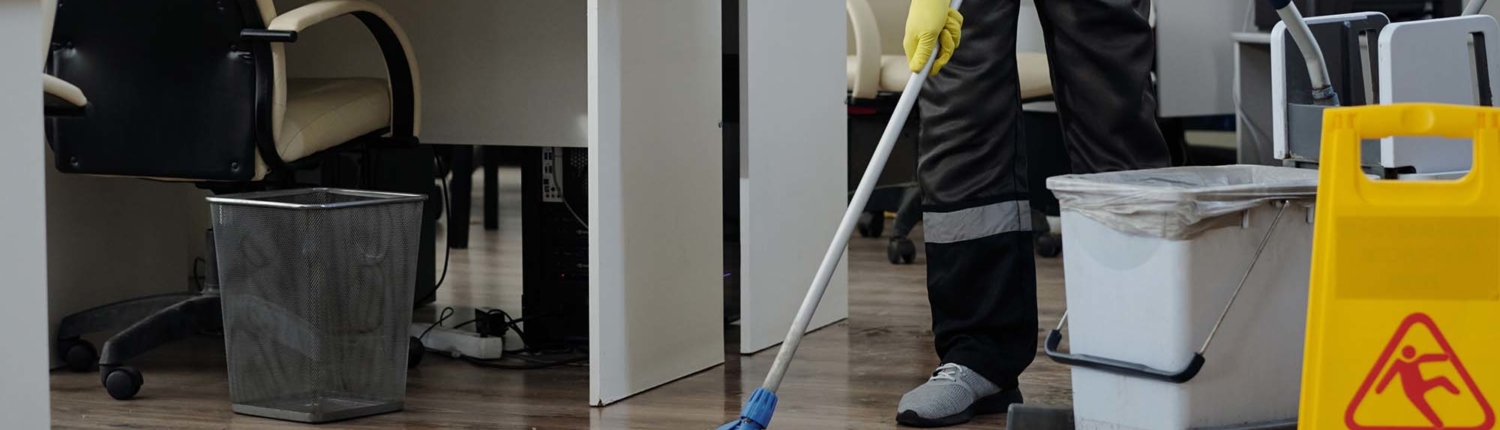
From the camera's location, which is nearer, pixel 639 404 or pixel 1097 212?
pixel 1097 212

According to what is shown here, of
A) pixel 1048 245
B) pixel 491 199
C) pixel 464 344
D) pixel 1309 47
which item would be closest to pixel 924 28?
pixel 1309 47

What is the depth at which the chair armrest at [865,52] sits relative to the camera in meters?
3.32

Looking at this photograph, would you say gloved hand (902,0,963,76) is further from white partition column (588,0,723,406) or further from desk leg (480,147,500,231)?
desk leg (480,147,500,231)

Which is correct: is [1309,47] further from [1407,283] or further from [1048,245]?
[1048,245]

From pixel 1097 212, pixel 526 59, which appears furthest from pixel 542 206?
pixel 1097 212

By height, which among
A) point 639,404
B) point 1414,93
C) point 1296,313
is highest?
point 1414,93

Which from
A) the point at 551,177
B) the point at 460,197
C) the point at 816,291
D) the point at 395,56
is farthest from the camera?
the point at 460,197

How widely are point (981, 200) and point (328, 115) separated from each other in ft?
3.02

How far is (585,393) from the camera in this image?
2.00 metres

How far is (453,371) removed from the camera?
7.13 feet

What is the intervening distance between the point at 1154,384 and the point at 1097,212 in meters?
0.17

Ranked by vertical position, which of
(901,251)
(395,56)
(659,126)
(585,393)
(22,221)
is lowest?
(585,393)

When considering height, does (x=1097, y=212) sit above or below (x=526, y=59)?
below

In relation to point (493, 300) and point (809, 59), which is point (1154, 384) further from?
point (493, 300)
